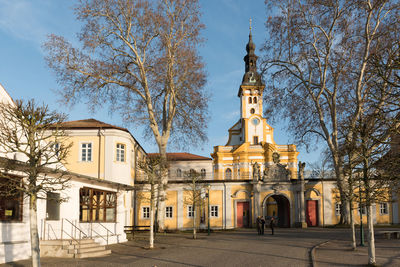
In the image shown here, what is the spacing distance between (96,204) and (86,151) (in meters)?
10.8

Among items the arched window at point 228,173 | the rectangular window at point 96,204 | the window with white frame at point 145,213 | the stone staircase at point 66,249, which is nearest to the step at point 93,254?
the stone staircase at point 66,249

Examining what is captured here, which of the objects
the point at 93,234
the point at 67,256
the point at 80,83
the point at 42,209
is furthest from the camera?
the point at 80,83

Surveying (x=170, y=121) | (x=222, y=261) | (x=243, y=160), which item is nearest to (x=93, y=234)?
(x=222, y=261)

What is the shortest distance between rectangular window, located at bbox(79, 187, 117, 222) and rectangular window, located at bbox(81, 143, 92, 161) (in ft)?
26.3

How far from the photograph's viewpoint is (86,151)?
1266 inches

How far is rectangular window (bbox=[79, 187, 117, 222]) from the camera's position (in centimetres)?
2109

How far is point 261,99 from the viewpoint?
3116cm

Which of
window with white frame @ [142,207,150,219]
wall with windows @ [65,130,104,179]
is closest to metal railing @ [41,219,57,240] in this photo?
wall with windows @ [65,130,104,179]

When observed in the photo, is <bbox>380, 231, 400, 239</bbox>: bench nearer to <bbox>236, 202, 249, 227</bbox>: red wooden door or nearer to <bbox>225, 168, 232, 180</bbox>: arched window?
<bbox>236, 202, 249, 227</bbox>: red wooden door

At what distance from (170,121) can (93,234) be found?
1148 cm

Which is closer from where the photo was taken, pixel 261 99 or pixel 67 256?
pixel 67 256


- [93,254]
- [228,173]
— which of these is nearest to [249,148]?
[228,173]

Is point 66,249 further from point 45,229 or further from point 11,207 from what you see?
point 11,207

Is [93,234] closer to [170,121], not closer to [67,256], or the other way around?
[67,256]
